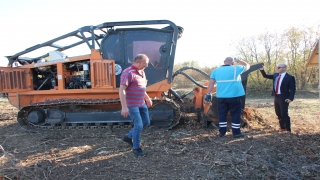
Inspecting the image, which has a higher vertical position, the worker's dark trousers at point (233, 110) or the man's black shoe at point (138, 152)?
the worker's dark trousers at point (233, 110)

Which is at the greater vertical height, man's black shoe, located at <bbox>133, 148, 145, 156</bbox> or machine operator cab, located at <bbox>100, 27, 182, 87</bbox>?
machine operator cab, located at <bbox>100, 27, 182, 87</bbox>

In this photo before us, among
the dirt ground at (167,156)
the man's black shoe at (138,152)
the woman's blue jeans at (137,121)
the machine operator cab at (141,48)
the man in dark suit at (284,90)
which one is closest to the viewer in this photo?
the dirt ground at (167,156)

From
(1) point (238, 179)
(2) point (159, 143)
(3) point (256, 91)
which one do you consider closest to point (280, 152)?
(1) point (238, 179)

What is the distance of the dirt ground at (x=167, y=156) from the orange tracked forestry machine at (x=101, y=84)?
0.43 m

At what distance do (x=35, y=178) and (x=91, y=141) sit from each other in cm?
174

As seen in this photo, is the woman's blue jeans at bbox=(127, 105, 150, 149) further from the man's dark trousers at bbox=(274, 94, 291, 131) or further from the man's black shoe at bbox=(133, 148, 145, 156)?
the man's dark trousers at bbox=(274, 94, 291, 131)

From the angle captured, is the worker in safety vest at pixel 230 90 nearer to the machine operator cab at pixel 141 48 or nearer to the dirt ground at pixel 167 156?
the dirt ground at pixel 167 156

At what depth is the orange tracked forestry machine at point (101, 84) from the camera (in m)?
5.40

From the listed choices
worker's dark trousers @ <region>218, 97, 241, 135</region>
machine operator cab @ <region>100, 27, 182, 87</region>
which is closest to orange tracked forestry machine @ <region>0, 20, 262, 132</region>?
machine operator cab @ <region>100, 27, 182, 87</region>

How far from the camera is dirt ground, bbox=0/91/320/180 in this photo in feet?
9.90

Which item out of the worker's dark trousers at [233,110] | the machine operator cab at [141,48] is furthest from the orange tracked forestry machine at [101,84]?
the worker's dark trousers at [233,110]

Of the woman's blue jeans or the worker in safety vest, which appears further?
the worker in safety vest

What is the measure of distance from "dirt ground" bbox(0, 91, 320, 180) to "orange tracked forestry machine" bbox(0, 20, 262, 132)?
1.41 ft

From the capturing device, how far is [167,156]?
3613mm
